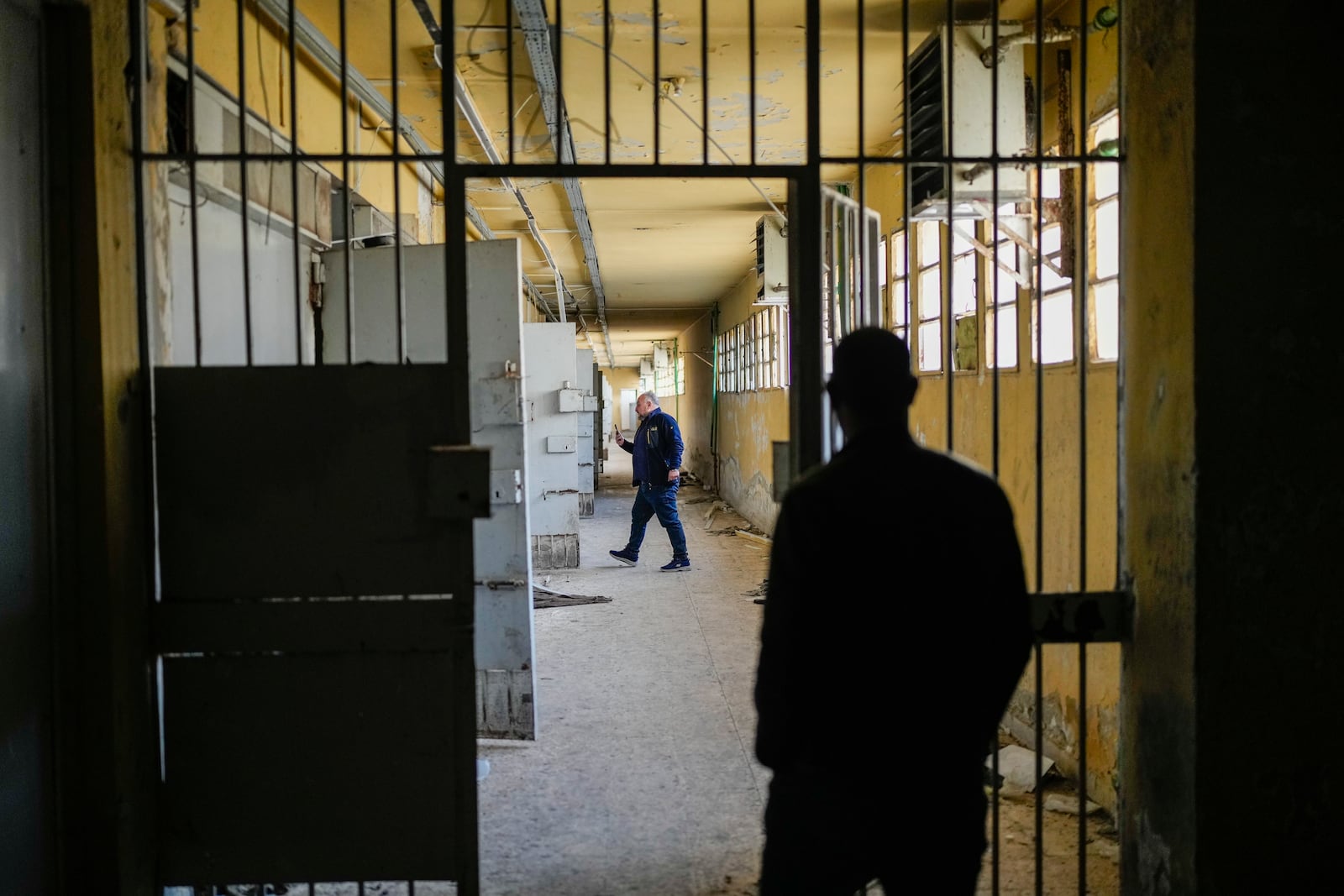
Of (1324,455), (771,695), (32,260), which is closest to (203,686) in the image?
(32,260)

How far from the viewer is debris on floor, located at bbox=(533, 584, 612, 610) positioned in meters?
7.94

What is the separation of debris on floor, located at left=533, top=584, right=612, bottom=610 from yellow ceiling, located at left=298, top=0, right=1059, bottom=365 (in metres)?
3.44

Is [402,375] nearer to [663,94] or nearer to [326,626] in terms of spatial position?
[326,626]

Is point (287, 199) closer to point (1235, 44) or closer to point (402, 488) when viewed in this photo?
point (402, 488)

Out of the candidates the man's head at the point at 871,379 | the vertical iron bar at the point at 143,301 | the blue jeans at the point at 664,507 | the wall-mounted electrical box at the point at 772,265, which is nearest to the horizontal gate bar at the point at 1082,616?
the man's head at the point at 871,379

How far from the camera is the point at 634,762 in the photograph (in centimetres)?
450

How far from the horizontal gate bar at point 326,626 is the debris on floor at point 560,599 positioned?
17.2 ft

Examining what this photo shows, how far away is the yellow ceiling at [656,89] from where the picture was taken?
476 centimetres

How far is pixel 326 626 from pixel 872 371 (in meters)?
1.70

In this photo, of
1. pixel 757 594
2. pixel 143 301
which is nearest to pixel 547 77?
pixel 143 301

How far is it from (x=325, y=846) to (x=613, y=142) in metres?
5.63

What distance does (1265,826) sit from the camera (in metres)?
2.46

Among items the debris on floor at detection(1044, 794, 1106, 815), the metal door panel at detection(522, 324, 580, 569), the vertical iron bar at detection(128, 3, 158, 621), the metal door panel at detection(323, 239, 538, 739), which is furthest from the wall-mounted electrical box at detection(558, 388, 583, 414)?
the vertical iron bar at detection(128, 3, 158, 621)

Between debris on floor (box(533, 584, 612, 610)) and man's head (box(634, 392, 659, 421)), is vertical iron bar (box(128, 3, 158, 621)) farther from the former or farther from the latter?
man's head (box(634, 392, 659, 421))
